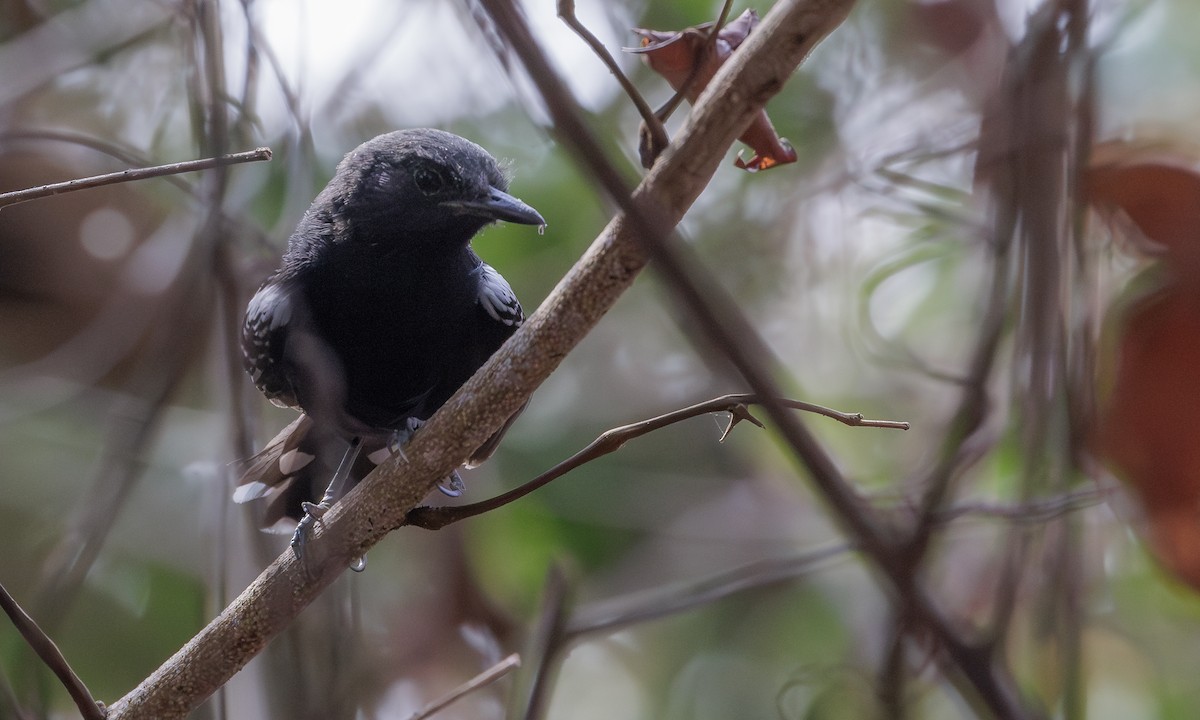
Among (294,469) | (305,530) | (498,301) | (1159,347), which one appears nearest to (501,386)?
(305,530)

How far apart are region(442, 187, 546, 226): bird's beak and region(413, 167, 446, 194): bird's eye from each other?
70 millimetres

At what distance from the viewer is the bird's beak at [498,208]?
138 inches

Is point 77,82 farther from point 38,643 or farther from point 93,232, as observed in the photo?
point 38,643

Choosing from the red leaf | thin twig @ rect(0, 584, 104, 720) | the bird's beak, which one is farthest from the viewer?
the bird's beak

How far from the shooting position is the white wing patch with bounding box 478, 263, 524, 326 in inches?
148

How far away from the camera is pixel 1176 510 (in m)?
3.16

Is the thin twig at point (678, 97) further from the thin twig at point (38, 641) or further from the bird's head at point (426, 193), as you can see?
the bird's head at point (426, 193)

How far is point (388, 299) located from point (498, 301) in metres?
0.39

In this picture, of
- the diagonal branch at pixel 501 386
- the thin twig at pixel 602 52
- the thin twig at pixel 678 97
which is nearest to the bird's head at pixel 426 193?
the diagonal branch at pixel 501 386

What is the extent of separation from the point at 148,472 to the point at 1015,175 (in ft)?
17.8

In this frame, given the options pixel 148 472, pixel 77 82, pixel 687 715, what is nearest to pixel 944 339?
pixel 687 715

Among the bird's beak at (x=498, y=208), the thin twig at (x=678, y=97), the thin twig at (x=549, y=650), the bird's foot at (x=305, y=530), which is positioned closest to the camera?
the thin twig at (x=678, y=97)

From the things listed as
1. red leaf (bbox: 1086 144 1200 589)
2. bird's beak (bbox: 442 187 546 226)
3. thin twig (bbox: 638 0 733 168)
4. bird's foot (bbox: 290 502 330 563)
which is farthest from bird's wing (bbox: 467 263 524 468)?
red leaf (bbox: 1086 144 1200 589)

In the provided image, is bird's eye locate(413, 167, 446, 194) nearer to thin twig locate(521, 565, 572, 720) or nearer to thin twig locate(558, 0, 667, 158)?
thin twig locate(521, 565, 572, 720)
